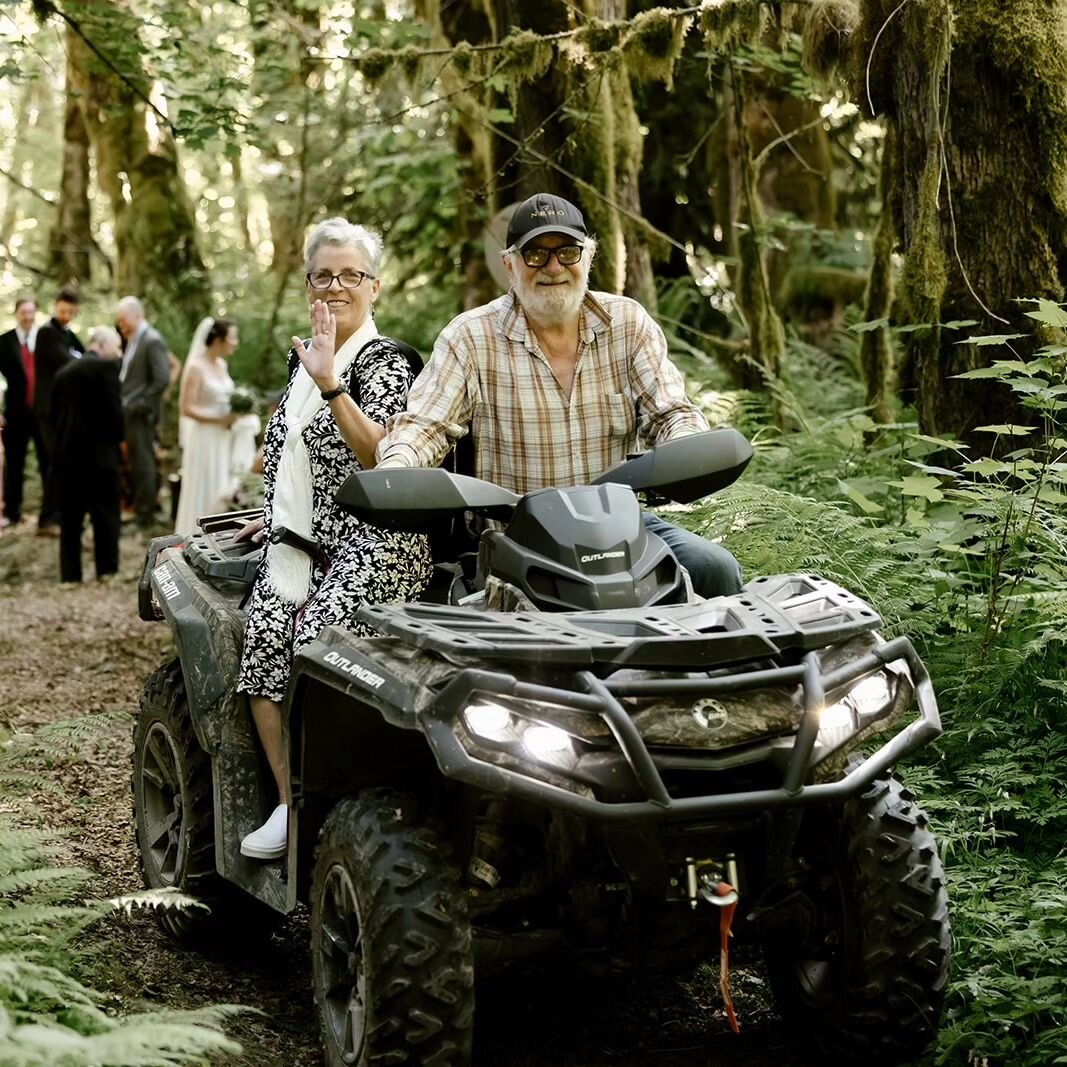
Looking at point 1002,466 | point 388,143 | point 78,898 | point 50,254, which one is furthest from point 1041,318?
point 50,254

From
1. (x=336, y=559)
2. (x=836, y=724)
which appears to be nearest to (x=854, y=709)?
(x=836, y=724)

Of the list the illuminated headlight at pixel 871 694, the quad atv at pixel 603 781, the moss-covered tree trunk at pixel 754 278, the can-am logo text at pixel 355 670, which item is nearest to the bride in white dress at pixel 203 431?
the moss-covered tree trunk at pixel 754 278

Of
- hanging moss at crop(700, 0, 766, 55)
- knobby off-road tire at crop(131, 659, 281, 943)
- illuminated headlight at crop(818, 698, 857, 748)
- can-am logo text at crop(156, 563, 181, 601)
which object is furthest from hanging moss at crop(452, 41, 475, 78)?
illuminated headlight at crop(818, 698, 857, 748)

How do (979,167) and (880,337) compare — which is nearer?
(979,167)

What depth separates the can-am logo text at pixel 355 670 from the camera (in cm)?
379

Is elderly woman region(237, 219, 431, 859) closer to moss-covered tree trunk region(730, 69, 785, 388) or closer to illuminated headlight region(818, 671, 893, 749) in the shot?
illuminated headlight region(818, 671, 893, 749)

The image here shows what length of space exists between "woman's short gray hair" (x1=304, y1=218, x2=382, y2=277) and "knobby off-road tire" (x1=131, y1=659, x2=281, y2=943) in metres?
1.61

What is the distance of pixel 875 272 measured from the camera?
9992mm

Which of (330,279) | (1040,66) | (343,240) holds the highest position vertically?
(1040,66)

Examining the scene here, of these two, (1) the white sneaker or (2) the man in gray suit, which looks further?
(2) the man in gray suit

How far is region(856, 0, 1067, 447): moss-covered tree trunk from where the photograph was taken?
7.26m

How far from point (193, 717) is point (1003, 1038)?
2688 mm

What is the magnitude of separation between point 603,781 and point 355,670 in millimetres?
776

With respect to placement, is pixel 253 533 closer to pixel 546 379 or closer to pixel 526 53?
pixel 546 379
